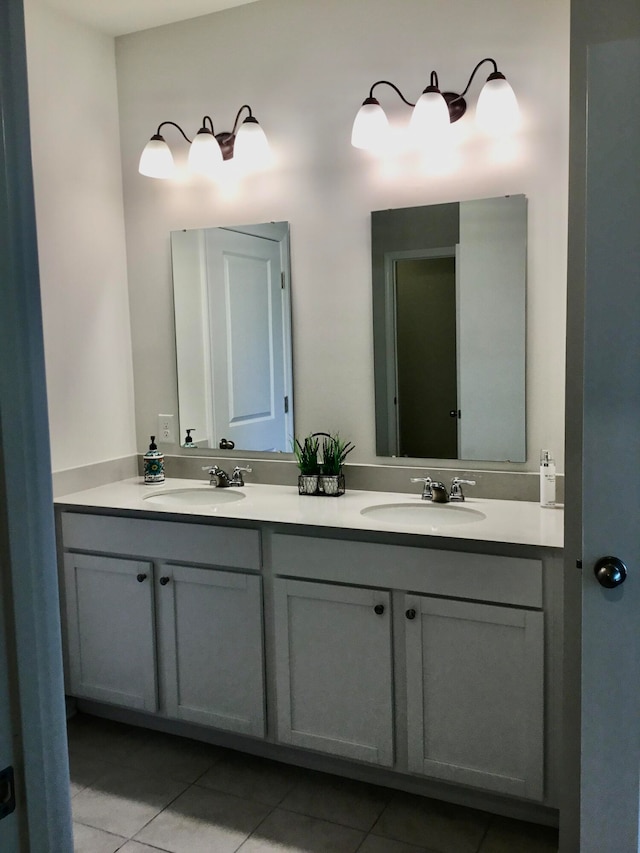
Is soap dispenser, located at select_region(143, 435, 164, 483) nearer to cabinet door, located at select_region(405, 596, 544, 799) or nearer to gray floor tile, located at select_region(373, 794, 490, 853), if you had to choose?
cabinet door, located at select_region(405, 596, 544, 799)

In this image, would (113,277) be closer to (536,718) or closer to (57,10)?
(57,10)

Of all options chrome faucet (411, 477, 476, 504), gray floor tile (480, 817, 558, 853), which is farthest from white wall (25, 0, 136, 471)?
gray floor tile (480, 817, 558, 853)

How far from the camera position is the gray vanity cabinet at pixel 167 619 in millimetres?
2389

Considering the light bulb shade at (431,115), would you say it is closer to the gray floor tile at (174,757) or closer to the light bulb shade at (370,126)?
the light bulb shade at (370,126)

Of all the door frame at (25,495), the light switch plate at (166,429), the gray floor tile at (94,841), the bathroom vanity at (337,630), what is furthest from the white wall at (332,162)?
the door frame at (25,495)

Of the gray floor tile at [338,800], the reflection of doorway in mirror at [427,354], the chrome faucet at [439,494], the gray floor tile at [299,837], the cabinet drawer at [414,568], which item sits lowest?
the gray floor tile at [299,837]

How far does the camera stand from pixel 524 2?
2.32m

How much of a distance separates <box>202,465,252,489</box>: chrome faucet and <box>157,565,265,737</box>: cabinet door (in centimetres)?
45

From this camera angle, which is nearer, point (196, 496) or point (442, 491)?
point (442, 491)

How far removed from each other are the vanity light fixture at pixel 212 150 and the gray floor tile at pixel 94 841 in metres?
2.19

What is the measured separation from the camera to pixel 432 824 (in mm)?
2148

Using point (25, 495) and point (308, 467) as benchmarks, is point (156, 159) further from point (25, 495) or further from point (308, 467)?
point (25, 495)

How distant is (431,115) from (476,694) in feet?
5.68

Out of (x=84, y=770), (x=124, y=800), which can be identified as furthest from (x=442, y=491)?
(x=84, y=770)
